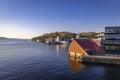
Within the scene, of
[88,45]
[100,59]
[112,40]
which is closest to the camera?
[100,59]

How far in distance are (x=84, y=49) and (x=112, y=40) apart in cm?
1857

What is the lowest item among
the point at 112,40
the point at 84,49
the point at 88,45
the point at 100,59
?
the point at 100,59

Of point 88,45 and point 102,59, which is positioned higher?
point 88,45

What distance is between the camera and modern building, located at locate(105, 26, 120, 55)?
83375mm

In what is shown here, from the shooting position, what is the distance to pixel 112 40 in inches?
3307

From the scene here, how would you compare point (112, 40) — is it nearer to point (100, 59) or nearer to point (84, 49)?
point (84, 49)

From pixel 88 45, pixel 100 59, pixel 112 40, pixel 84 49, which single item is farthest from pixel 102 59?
pixel 112 40

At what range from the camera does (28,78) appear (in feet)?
145

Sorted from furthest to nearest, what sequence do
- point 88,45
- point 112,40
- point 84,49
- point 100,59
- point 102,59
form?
point 112,40 → point 88,45 → point 84,49 → point 100,59 → point 102,59

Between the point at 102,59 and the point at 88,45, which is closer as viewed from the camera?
the point at 102,59

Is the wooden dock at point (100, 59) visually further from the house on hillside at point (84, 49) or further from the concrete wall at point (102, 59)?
the house on hillside at point (84, 49)

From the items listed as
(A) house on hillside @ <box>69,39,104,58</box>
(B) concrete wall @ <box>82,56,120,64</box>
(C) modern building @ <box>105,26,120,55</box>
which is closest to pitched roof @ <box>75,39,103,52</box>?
(A) house on hillside @ <box>69,39,104,58</box>

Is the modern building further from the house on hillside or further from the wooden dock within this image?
the wooden dock

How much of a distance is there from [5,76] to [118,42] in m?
57.4
